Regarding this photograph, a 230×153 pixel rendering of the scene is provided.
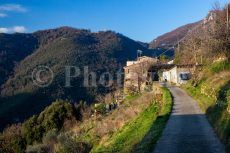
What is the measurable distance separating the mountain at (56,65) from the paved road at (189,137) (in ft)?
204

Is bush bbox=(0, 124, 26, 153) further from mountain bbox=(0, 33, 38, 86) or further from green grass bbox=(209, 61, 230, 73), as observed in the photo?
mountain bbox=(0, 33, 38, 86)

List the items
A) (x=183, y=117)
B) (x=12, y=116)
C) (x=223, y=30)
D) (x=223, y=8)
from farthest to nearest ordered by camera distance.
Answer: (x=12, y=116) < (x=223, y=8) < (x=223, y=30) < (x=183, y=117)

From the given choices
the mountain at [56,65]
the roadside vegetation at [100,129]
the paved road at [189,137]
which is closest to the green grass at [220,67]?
the roadside vegetation at [100,129]

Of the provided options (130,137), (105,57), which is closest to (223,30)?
(130,137)

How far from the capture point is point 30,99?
112m

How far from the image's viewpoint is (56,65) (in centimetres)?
13462

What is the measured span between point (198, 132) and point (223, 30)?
17884 mm

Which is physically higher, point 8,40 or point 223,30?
point 8,40

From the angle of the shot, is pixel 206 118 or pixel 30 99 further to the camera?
pixel 30 99

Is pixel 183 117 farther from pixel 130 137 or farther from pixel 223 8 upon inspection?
pixel 223 8

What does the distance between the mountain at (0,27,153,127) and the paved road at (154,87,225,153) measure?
2448 inches

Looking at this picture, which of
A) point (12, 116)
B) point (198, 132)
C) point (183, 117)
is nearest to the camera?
point (198, 132)

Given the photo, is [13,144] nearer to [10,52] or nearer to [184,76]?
[184,76]

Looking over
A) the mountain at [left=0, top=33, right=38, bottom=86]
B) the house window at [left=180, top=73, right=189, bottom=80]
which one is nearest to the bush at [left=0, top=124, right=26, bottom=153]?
the house window at [left=180, top=73, right=189, bottom=80]
